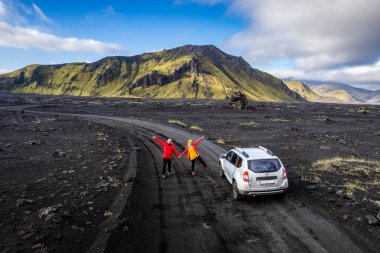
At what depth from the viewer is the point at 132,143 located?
91.9ft

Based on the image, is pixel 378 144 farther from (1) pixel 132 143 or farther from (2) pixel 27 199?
(2) pixel 27 199

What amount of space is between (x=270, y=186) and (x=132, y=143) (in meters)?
17.7

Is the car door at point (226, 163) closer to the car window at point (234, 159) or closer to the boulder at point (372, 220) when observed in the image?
the car window at point (234, 159)

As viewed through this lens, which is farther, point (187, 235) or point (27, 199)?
point (27, 199)

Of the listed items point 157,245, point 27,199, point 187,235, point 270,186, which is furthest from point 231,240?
point 27,199

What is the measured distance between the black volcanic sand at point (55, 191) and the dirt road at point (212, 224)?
4.33 feet

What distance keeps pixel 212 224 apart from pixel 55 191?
8068 millimetres

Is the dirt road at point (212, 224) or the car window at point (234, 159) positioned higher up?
the car window at point (234, 159)

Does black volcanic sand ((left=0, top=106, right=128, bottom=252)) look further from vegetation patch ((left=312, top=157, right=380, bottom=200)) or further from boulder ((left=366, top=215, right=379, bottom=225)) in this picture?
vegetation patch ((left=312, top=157, right=380, bottom=200))

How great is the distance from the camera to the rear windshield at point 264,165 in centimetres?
1295

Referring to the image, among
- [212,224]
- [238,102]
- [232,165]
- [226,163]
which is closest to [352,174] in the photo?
[226,163]

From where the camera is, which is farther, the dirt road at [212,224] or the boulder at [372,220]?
the boulder at [372,220]

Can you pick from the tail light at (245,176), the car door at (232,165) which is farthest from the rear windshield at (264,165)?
the car door at (232,165)

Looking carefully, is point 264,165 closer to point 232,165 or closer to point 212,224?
point 232,165
